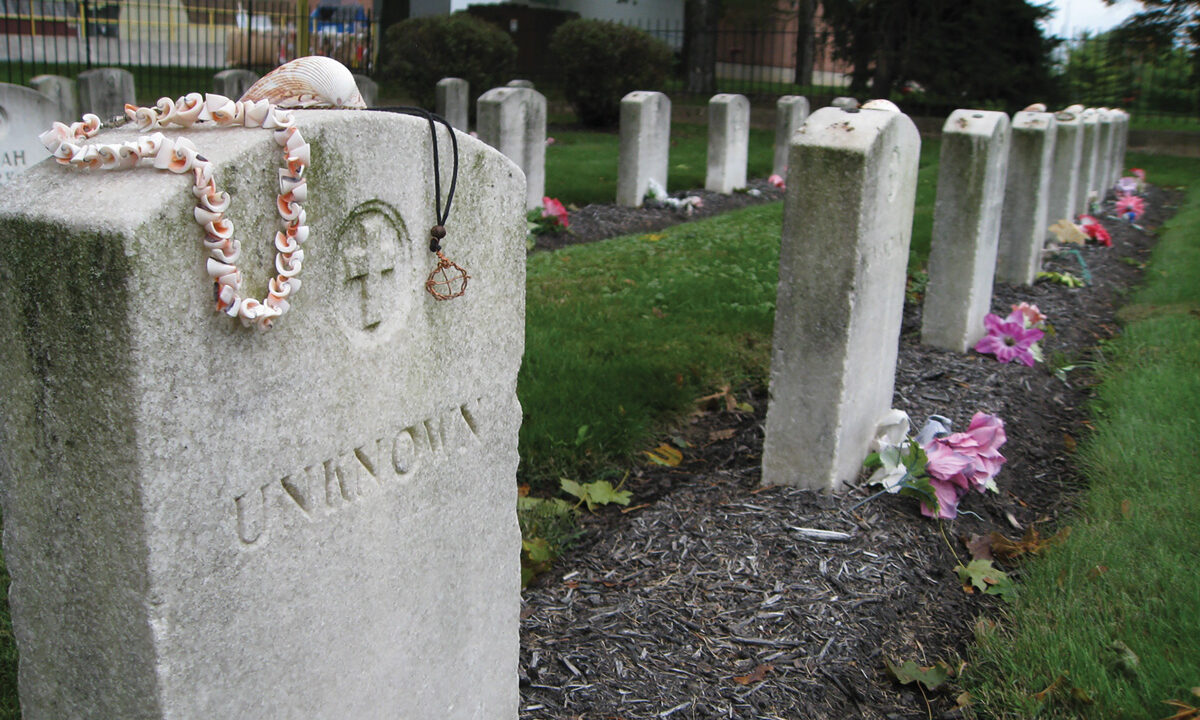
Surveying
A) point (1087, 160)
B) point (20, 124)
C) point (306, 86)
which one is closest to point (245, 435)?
point (306, 86)

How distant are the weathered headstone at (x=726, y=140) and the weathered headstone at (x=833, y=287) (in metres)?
9.13

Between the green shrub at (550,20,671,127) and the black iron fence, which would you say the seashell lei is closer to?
the black iron fence

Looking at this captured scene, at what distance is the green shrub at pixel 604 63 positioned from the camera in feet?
65.6

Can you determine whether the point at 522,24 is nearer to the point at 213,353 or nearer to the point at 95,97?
the point at 95,97

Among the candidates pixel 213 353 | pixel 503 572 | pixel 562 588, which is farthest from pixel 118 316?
pixel 562 588

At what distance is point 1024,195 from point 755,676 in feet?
19.9

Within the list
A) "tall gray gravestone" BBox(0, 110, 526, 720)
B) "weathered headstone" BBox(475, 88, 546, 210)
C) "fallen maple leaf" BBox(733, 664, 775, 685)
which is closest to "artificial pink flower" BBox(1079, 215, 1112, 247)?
"weathered headstone" BBox(475, 88, 546, 210)

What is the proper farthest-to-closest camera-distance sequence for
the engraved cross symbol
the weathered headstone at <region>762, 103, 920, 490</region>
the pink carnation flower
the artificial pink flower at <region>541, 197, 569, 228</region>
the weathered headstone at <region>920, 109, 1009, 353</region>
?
the artificial pink flower at <region>541, 197, 569, 228</region>
the weathered headstone at <region>920, 109, 1009, 353</region>
the pink carnation flower
the weathered headstone at <region>762, 103, 920, 490</region>
the engraved cross symbol

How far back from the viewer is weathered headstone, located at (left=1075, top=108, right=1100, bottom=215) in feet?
36.2

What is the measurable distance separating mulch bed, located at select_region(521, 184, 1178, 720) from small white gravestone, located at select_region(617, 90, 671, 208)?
7186 mm

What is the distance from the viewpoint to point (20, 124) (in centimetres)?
631

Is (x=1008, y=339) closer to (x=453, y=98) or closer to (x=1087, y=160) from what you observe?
(x=1087, y=160)

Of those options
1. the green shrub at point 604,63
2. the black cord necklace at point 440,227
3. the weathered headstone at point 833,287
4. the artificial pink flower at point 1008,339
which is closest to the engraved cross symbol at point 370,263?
the black cord necklace at point 440,227

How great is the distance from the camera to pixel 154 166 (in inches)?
60.8
